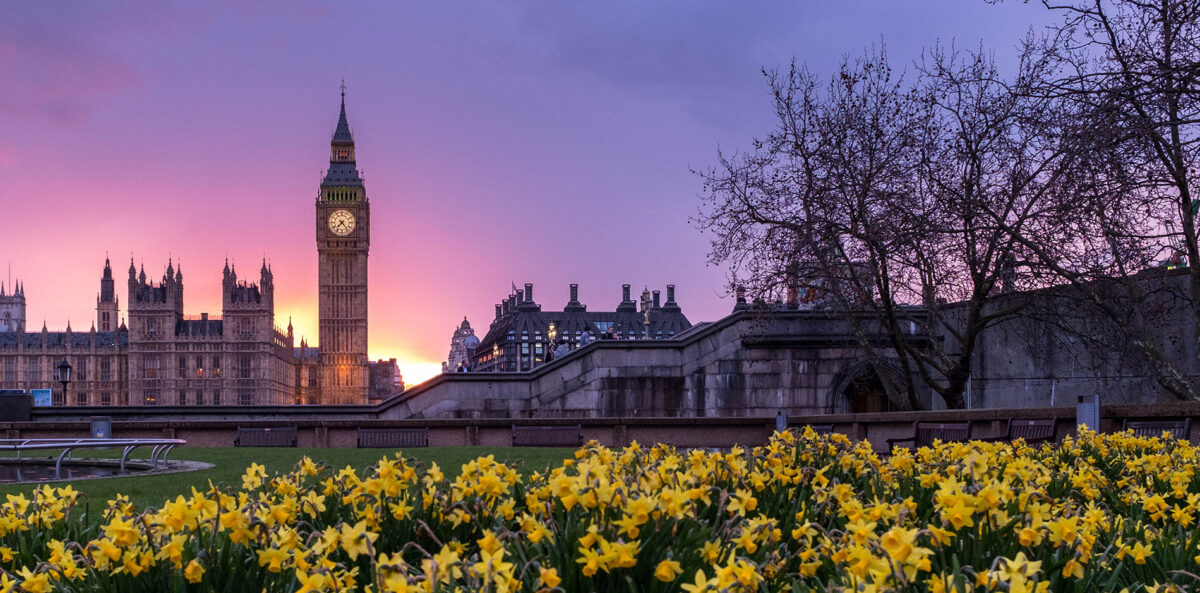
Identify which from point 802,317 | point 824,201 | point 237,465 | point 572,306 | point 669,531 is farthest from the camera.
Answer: point 572,306

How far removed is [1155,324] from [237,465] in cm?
1320

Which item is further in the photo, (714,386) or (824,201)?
(714,386)

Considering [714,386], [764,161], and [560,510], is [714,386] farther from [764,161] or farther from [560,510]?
[560,510]

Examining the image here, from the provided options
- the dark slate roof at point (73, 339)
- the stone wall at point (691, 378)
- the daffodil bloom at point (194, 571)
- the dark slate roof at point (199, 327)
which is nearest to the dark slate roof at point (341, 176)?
the dark slate roof at point (199, 327)

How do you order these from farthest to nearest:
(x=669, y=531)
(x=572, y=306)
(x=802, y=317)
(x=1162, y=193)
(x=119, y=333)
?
(x=572, y=306), (x=119, y=333), (x=802, y=317), (x=1162, y=193), (x=669, y=531)

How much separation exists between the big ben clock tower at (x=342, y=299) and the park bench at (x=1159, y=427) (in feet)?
446

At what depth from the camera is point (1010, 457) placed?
6.21 metres

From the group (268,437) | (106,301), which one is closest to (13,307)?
(106,301)

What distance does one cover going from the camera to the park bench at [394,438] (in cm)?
2086

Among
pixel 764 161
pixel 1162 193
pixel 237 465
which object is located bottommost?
pixel 237 465

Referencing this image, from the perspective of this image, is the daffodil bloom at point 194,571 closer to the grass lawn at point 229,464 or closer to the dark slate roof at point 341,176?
the grass lawn at point 229,464

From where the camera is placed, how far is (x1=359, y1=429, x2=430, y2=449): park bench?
20.9 m

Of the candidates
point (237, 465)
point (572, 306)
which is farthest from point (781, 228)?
point (572, 306)

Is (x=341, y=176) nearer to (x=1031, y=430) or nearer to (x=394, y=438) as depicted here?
(x=394, y=438)
